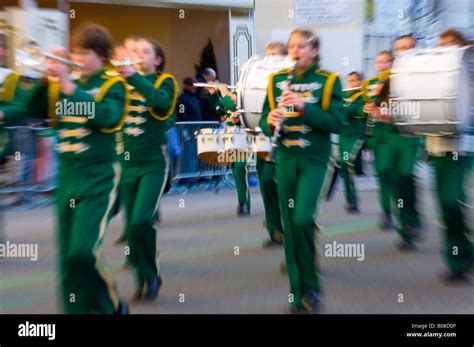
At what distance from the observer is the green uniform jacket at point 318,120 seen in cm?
546

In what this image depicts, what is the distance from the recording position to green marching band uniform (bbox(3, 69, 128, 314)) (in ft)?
15.4

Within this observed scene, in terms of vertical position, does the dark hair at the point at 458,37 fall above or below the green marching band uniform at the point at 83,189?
above

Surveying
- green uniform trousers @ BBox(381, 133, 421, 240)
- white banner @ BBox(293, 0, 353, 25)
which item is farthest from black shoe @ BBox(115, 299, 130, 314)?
green uniform trousers @ BBox(381, 133, 421, 240)

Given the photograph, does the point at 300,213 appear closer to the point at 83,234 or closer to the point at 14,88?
the point at 83,234

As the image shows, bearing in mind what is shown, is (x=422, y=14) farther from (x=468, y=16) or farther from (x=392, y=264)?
(x=392, y=264)

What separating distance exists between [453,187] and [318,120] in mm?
1313

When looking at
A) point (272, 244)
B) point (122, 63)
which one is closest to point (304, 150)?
point (122, 63)

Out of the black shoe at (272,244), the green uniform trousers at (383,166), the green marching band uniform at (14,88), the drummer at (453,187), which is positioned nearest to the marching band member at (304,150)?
the drummer at (453,187)

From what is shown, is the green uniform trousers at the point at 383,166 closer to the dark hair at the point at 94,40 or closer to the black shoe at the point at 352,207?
the black shoe at the point at 352,207

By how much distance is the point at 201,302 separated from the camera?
18.7ft

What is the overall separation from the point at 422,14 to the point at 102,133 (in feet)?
10.4

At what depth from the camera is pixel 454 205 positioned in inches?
248

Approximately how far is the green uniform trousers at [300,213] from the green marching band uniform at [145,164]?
91cm
